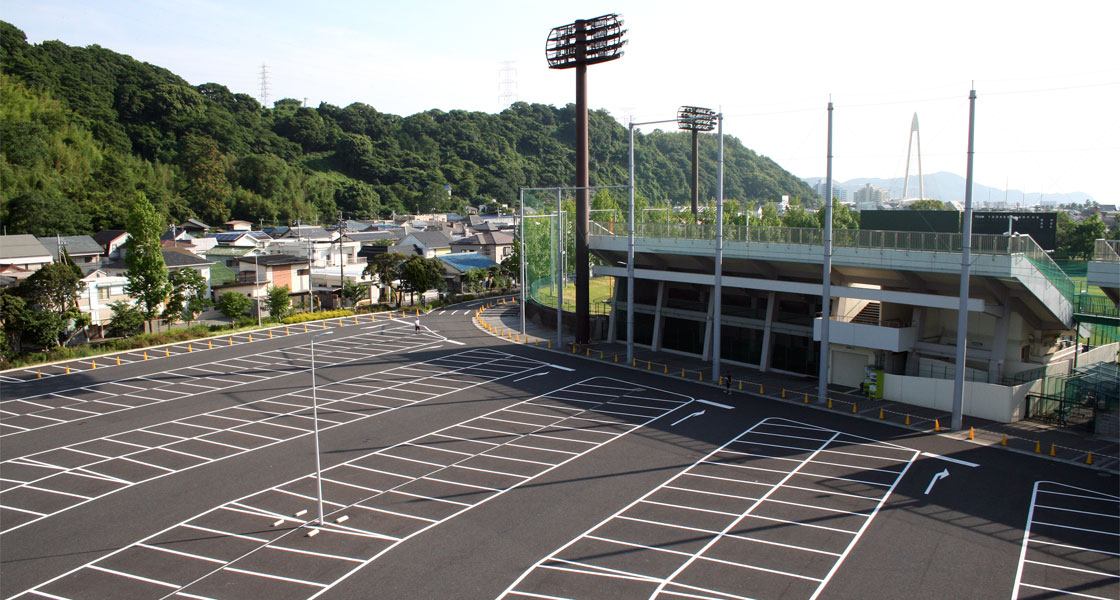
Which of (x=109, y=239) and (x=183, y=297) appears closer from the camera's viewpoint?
(x=183, y=297)

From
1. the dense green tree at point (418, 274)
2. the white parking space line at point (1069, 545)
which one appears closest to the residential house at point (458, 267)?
the dense green tree at point (418, 274)

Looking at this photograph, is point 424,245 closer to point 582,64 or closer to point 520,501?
point 582,64

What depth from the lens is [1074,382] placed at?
948 inches

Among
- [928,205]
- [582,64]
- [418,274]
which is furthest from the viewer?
[418,274]

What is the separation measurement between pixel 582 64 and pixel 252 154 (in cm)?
8279

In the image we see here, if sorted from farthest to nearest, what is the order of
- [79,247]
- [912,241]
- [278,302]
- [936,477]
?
1. [79,247]
2. [278,302]
3. [912,241]
4. [936,477]

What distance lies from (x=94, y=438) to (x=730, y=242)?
83.7ft

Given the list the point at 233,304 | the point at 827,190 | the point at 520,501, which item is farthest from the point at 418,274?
the point at 520,501

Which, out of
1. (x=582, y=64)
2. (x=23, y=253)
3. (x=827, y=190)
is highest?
(x=582, y=64)

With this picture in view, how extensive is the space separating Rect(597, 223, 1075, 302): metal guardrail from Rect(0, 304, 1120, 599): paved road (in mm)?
6753

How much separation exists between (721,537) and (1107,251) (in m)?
17.0

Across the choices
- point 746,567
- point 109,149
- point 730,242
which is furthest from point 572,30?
point 109,149

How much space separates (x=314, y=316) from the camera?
158ft

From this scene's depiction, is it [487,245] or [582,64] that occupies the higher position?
[582,64]
